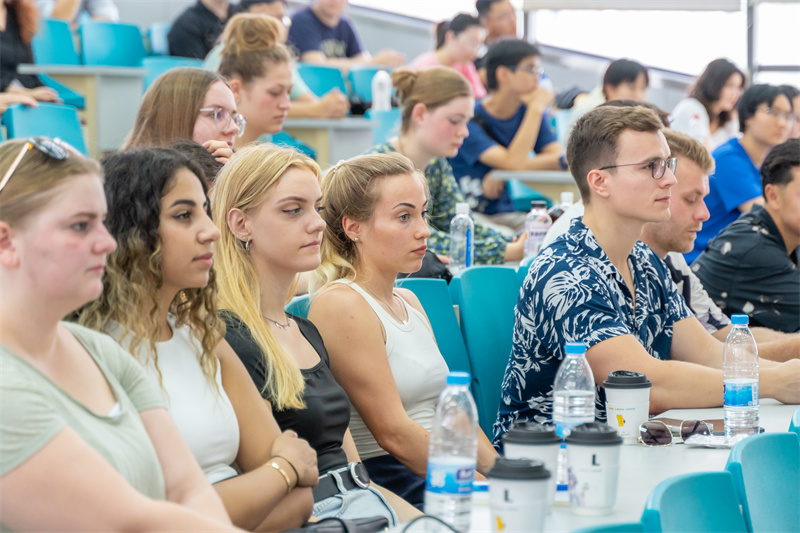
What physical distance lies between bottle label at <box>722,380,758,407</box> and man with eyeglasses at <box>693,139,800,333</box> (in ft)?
4.89

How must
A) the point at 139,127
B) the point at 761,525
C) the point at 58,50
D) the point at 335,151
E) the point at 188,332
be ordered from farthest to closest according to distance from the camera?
the point at 58,50 → the point at 335,151 → the point at 139,127 → the point at 188,332 → the point at 761,525

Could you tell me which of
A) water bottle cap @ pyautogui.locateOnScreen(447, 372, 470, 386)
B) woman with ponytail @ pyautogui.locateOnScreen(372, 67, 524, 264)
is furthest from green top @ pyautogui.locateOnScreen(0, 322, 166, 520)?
woman with ponytail @ pyautogui.locateOnScreen(372, 67, 524, 264)

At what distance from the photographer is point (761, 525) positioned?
1683 mm

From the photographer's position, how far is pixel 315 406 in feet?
6.57

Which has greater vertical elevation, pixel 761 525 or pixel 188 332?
pixel 188 332

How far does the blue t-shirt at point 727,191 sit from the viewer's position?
14.9 feet

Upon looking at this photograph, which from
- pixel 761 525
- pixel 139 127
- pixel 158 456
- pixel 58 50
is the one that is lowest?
pixel 761 525

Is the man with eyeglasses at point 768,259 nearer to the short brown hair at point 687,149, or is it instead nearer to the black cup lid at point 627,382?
the short brown hair at point 687,149

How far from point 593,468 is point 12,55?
4.63 metres

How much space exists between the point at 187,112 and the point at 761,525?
2062 mm

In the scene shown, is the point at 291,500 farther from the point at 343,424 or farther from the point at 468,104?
the point at 468,104

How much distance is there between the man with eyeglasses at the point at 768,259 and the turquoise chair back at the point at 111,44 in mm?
4420

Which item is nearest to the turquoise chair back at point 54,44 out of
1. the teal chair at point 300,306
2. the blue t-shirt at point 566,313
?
the teal chair at point 300,306

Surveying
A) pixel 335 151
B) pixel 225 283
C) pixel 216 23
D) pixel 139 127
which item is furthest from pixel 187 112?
pixel 216 23
